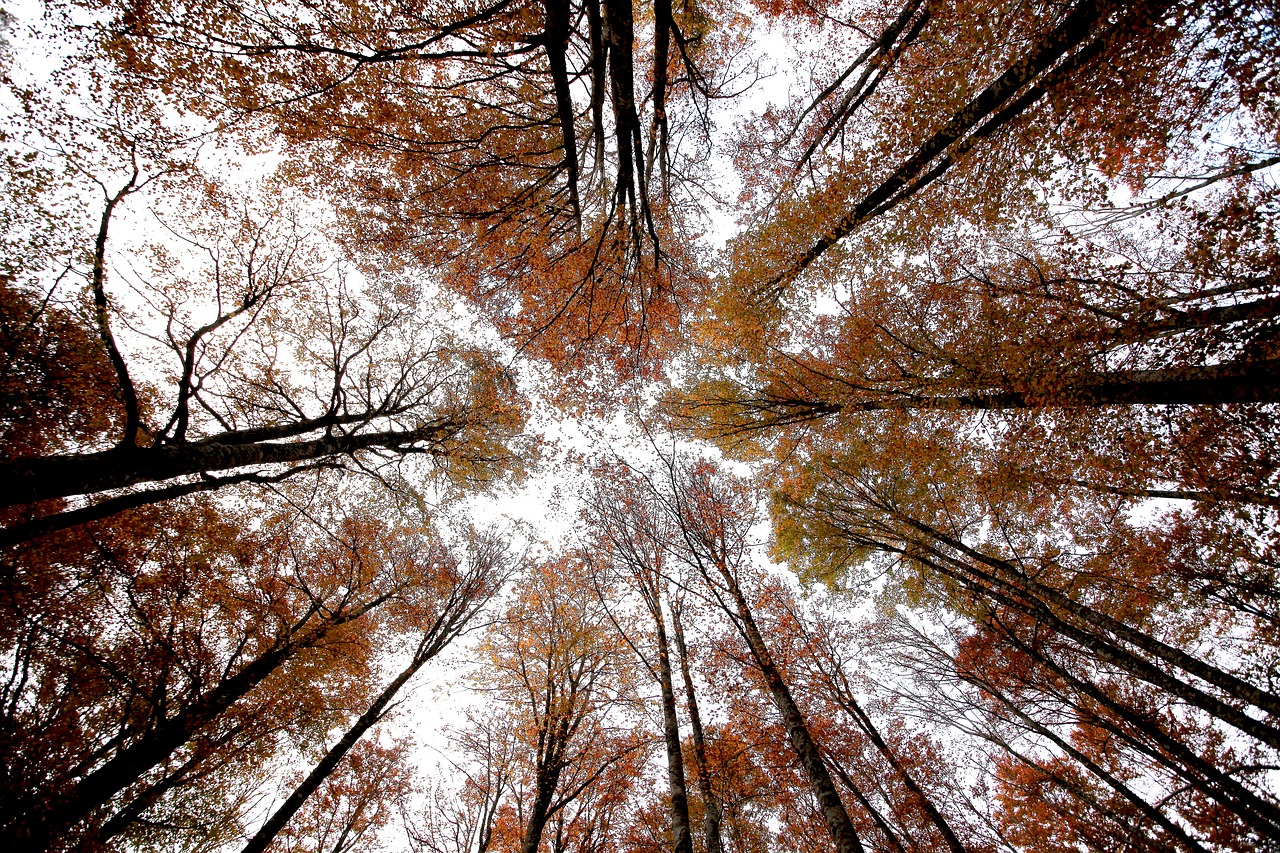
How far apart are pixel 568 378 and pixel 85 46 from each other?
23.9 feet

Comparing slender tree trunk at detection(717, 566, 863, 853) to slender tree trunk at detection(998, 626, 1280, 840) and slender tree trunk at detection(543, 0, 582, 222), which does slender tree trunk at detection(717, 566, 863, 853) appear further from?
slender tree trunk at detection(543, 0, 582, 222)

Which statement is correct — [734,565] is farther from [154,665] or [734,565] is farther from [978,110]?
[154,665]

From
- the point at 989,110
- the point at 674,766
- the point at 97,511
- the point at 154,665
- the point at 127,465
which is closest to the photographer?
the point at 127,465

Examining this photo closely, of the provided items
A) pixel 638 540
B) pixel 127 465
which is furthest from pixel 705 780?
pixel 127 465

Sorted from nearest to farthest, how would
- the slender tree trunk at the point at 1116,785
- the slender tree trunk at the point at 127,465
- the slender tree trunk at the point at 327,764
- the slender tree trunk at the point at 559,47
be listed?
the slender tree trunk at the point at 559,47, the slender tree trunk at the point at 127,465, the slender tree trunk at the point at 327,764, the slender tree trunk at the point at 1116,785

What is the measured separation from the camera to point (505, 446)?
31.2 ft

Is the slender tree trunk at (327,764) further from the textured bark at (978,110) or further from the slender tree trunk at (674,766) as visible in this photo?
the textured bark at (978,110)

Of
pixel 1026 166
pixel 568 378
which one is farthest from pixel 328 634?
pixel 1026 166

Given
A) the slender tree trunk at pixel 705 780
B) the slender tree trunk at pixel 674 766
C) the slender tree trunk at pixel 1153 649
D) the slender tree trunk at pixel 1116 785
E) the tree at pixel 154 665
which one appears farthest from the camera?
the slender tree trunk at pixel 1116 785

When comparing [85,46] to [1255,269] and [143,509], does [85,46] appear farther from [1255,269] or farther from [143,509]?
[1255,269]

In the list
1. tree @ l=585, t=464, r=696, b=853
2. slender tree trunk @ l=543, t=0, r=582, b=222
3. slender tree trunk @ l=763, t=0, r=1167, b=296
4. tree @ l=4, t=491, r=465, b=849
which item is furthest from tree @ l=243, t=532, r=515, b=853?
slender tree trunk @ l=763, t=0, r=1167, b=296

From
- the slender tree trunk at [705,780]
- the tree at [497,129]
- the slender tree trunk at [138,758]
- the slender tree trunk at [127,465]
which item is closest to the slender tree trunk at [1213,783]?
the slender tree trunk at [705,780]

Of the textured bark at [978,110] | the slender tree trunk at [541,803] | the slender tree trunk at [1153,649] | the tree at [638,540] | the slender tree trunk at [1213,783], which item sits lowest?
the slender tree trunk at [541,803]

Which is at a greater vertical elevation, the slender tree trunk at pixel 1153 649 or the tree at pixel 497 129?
the tree at pixel 497 129
